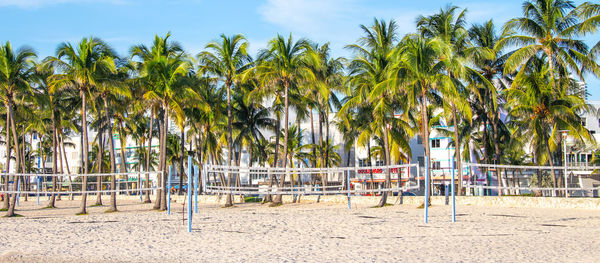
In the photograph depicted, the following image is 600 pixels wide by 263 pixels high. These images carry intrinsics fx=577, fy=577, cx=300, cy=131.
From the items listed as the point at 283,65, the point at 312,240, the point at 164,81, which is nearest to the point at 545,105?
the point at 283,65

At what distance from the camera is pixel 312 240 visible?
12.0 meters

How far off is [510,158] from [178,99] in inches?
1636

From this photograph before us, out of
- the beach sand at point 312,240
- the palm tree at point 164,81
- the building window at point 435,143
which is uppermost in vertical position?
the palm tree at point 164,81

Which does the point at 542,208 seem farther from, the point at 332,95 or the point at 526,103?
the point at 332,95

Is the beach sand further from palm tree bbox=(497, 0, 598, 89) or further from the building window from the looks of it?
the building window

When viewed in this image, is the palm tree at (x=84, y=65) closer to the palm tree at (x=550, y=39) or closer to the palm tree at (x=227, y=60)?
the palm tree at (x=227, y=60)

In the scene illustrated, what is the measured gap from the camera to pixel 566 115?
27.8 m

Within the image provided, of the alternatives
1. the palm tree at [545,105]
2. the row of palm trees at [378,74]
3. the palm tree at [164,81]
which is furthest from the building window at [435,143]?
the palm tree at [164,81]

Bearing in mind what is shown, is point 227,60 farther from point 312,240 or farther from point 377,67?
point 312,240

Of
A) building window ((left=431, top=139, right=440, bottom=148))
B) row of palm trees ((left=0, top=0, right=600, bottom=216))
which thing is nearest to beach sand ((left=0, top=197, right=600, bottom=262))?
row of palm trees ((left=0, top=0, right=600, bottom=216))

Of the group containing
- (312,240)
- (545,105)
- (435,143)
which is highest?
(545,105)

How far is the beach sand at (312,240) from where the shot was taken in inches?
395

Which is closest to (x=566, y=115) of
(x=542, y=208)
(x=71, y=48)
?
(x=542, y=208)

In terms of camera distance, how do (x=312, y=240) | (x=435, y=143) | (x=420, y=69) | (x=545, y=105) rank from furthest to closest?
(x=435, y=143), (x=545, y=105), (x=420, y=69), (x=312, y=240)
